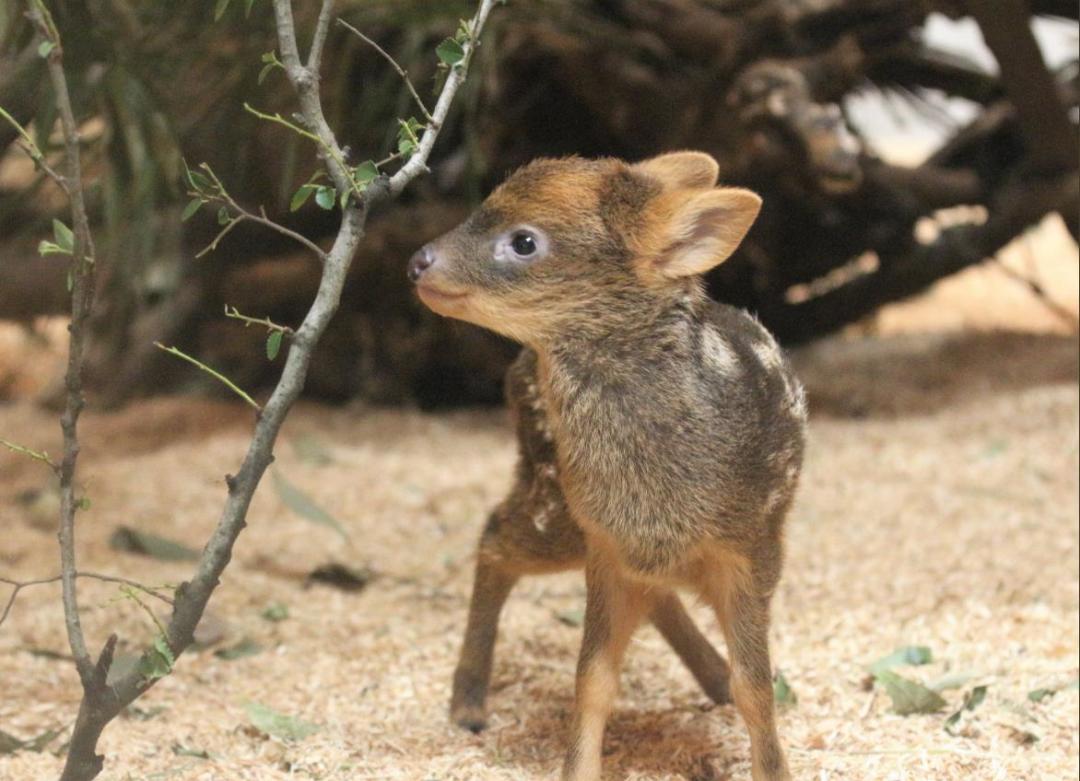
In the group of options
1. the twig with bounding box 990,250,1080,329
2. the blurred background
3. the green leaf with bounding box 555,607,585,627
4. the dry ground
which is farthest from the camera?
the twig with bounding box 990,250,1080,329

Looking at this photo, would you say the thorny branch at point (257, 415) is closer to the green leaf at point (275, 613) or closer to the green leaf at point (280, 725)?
the green leaf at point (280, 725)

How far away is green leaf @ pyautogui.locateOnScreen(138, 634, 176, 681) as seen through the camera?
8.46 feet

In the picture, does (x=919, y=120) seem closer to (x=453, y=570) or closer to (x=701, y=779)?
(x=453, y=570)

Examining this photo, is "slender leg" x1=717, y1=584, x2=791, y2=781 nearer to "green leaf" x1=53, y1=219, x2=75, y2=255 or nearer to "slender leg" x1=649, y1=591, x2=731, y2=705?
"slender leg" x1=649, y1=591, x2=731, y2=705

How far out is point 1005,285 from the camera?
1016 centimetres

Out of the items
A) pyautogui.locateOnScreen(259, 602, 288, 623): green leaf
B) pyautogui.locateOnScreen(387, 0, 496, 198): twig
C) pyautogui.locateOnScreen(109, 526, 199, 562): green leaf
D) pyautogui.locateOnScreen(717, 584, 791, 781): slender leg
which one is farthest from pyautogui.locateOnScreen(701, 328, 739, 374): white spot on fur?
pyautogui.locateOnScreen(109, 526, 199, 562): green leaf

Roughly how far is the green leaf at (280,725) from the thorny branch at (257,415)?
621 millimetres

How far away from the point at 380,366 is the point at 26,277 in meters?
1.81

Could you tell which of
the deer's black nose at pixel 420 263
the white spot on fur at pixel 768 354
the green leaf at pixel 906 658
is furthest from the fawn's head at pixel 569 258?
the green leaf at pixel 906 658

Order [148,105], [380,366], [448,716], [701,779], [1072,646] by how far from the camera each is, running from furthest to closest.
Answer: [380,366] → [148,105] → [1072,646] → [448,716] → [701,779]

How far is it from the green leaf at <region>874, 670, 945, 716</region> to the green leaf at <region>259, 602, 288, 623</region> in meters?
1.84

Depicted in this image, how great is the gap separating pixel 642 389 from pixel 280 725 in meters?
1.25

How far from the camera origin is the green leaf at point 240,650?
391 cm

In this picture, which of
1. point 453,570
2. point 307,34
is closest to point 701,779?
point 453,570
